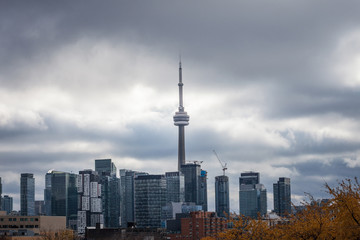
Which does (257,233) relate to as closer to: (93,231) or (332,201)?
(332,201)

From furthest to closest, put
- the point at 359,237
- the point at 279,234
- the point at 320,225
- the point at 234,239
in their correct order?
the point at 234,239, the point at 279,234, the point at 320,225, the point at 359,237

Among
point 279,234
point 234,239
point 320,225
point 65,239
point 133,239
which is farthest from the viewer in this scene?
point 65,239

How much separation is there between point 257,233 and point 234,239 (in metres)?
4.51

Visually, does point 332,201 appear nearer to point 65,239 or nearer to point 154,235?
point 154,235

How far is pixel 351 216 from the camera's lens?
74875mm

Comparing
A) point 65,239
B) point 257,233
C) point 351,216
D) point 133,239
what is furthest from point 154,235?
point 351,216

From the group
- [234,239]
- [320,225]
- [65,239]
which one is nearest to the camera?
[320,225]

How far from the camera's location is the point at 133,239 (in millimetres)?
166875

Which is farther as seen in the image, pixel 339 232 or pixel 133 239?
pixel 133 239

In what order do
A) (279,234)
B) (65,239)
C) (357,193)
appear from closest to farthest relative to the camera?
1. (357,193)
2. (279,234)
3. (65,239)

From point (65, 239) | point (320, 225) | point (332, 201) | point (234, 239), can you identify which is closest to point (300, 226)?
point (320, 225)

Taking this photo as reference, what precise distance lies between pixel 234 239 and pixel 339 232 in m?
29.7

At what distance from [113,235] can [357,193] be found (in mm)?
99323

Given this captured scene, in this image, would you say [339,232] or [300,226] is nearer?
[339,232]
